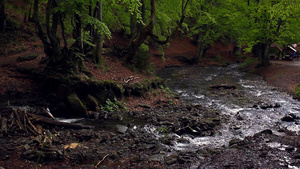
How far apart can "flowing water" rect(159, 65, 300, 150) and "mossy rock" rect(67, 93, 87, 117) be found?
4.82 metres

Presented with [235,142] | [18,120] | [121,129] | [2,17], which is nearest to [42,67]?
[18,120]

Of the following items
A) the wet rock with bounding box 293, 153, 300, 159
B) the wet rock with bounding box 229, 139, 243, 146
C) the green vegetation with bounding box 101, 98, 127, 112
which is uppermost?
the green vegetation with bounding box 101, 98, 127, 112

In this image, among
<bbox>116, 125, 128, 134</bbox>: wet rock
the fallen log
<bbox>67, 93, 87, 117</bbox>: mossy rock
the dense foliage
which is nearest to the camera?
the fallen log

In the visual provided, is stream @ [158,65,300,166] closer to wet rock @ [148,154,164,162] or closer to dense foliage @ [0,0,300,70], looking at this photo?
wet rock @ [148,154,164,162]

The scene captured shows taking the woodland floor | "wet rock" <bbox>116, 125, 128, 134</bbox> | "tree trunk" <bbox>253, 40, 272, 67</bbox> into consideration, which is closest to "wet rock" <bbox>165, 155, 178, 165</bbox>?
the woodland floor

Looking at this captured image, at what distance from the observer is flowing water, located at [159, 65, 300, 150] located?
9.41 m

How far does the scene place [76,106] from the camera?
1050 cm

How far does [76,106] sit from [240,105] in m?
9.95

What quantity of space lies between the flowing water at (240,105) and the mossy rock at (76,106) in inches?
190

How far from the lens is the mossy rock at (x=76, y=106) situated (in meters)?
10.5

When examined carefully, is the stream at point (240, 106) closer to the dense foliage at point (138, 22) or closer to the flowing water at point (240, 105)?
the flowing water at point (240, 105)

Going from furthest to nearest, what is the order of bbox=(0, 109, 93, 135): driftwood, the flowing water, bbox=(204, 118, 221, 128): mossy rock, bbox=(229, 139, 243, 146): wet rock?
bbox=(204, 118, 221, 128): mossy rock, the flowing water, bbox=(229, 139, 243, 146): wet rock, bbox=(0, 109, 93, 135): driftwood

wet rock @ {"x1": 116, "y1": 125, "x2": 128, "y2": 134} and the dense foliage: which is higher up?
the dense foliage

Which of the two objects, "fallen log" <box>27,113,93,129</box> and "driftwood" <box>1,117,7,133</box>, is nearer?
"driftwood" <box>1,117,7,133</box>
